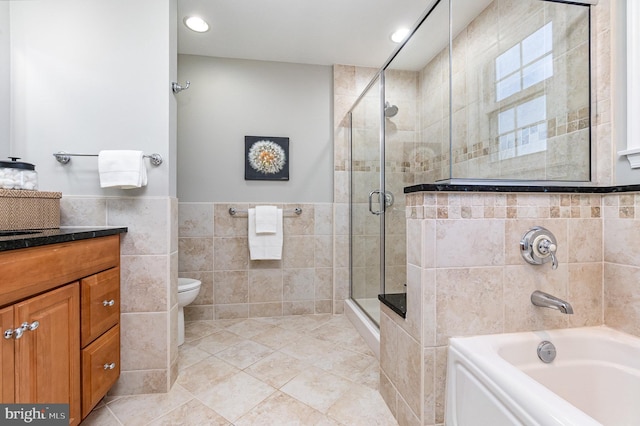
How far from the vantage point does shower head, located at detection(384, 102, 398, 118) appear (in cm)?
226

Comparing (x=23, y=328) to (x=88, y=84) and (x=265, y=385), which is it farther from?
(x=88, y=84)

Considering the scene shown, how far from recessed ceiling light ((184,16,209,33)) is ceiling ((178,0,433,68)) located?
0.04 m

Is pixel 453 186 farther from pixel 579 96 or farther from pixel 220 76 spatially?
pixel 220 76

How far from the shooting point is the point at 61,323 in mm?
1061

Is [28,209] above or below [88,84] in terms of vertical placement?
below

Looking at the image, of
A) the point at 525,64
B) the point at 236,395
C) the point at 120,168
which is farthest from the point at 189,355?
the point at 525,64

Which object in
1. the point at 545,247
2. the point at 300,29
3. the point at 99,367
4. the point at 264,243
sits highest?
the point at 300,29

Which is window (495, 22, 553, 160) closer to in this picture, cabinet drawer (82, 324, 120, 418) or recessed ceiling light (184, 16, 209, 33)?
recessed ceiling light (184, 16, 209, 33)

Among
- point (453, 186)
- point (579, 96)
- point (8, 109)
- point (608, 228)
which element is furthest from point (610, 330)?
point (8, 109)

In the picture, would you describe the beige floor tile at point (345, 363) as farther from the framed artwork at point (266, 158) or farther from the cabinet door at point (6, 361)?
the framed artwork at point (266, 158)

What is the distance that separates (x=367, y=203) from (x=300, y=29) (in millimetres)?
1448

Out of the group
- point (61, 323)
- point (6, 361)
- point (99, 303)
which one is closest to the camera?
point (6, 361)

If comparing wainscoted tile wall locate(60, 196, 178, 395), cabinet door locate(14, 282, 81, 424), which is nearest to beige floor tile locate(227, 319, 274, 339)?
wainscoted tile wall locate(60, 196, 178, 395)

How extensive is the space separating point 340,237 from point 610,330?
1846mm
